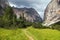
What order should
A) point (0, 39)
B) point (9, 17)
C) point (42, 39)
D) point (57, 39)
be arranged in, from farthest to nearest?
point (9, 17)
point (42, 39)
point (57, 39)
point (0, 39)

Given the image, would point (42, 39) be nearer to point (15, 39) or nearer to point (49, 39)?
point (49, 39)

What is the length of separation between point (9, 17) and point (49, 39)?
391ft

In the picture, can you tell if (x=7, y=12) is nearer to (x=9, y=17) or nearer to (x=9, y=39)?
(x=9, y=17)

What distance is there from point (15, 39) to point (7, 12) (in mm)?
123105

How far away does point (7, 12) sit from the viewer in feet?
537

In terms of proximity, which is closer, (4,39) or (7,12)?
(4,39)

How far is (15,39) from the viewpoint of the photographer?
4175 centimetres

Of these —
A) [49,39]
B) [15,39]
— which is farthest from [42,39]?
[15,39]

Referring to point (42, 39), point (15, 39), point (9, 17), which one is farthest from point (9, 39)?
point (9, 17)

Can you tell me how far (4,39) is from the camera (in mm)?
38000

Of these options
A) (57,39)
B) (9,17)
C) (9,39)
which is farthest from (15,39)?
(9,17)

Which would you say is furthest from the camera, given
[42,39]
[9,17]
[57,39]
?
[9,17]

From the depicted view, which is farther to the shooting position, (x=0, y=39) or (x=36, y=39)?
(x=36, y=39)

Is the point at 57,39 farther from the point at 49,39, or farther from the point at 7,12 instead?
the point at 7,12
